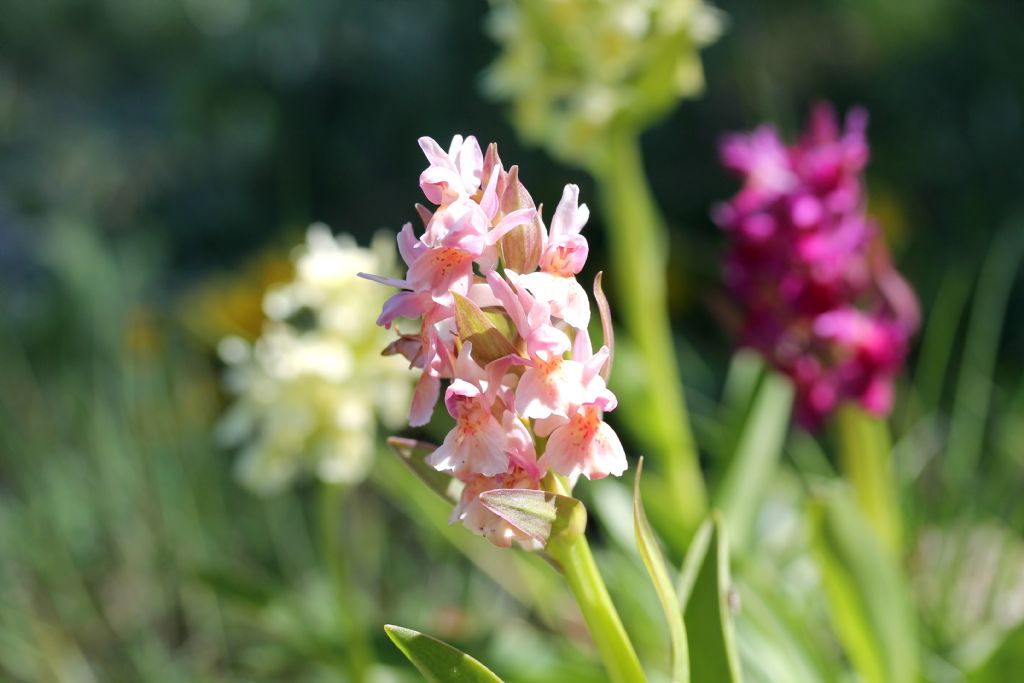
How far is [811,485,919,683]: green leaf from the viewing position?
3.46ft

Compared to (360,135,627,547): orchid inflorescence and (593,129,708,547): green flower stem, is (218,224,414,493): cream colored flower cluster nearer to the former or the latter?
(593,129,708,547): green flower stem

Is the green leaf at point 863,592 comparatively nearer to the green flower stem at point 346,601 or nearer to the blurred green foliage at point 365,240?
the blurred green foliage at point 365,240

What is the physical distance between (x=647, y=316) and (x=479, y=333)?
0.94 metres

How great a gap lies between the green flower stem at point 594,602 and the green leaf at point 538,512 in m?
0.02

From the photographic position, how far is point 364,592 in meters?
1.87

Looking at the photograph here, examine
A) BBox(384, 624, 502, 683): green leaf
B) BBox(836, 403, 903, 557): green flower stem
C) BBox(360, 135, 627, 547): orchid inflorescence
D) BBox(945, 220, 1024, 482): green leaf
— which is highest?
BBox(360, 135, 627, 547): orchid inflorescence

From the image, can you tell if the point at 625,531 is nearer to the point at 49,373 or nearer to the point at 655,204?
the point at 49,373

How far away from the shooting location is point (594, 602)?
2.31 ft

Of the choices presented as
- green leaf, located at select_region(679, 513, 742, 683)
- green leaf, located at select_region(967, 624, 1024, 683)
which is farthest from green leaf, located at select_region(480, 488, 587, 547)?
green leaf, located at select_region(967, 624, 1024, 683)

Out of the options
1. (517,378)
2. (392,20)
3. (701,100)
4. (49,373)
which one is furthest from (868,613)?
(392,20)

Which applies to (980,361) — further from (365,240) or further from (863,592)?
(365,240)

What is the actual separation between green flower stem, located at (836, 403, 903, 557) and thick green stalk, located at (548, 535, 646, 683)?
72 cm

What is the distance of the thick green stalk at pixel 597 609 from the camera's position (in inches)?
27.2

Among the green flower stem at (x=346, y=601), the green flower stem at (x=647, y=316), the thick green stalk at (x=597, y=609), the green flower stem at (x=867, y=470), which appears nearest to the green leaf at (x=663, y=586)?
the thick green stalk at (x=597, y=609)
